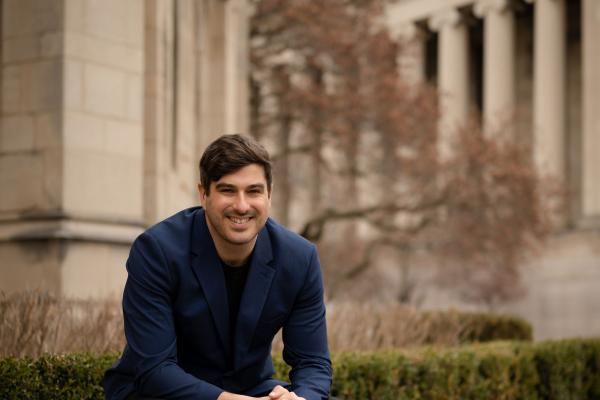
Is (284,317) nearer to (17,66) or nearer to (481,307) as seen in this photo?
(17,66)

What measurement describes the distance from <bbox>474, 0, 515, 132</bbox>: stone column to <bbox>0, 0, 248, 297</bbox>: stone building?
38.6m

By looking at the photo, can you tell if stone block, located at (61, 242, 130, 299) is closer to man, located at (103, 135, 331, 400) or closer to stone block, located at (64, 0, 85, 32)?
stone block, located at (64, 0, 85, 32)

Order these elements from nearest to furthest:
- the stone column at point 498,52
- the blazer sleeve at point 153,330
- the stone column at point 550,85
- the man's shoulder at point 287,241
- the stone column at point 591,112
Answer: the blazer sleeve at point 153,330 < the man's shoulder at point 287,241 < the stone column at point 591,112 < the stone column at point 550,85 < the stone column at point 498,52

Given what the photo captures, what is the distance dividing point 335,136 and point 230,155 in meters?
25.3

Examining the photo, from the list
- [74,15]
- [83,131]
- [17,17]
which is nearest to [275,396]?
[83,131]

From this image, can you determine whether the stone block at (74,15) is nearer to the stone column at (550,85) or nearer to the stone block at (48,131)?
the stone block at (48,131)

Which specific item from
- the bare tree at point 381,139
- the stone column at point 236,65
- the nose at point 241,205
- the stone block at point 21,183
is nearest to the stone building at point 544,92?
the bare tree at point 381,139

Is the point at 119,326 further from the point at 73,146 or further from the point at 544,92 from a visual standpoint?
the point at 544,92

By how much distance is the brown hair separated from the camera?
5.13 m

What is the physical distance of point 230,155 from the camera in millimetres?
5129

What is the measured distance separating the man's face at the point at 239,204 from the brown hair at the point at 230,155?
0.10 feet

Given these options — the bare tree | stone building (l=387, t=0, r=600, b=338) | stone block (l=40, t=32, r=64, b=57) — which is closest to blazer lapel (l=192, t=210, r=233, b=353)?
stone block (l=40, t=32, r=64, b=57)

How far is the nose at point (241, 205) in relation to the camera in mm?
5156

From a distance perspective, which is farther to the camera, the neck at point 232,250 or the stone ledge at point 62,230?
the stone ledge at point 62,230
